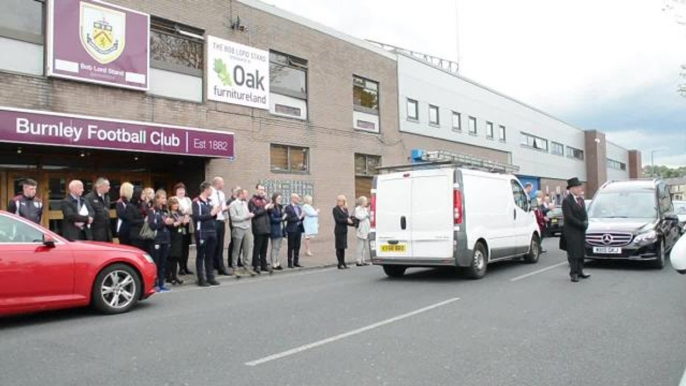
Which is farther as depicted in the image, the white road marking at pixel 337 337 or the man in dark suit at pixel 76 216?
the man in dark suit at pixel 76 216

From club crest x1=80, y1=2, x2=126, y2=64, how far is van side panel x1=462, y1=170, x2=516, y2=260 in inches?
356

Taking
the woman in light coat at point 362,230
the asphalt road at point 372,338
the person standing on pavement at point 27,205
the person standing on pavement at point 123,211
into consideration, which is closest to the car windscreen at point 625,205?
the asphalt road at point 372,338

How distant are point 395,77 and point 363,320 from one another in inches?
752

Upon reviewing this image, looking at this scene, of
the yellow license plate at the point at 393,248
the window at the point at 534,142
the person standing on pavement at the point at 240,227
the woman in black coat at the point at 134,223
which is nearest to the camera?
the woman in black coat at the point at 134,223

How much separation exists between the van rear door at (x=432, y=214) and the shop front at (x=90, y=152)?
252 inches

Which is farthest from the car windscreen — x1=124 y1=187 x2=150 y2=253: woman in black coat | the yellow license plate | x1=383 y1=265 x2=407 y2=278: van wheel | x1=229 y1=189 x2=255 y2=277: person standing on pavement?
x1=124 y1=187 x2=150 y2=253: woman in black coat

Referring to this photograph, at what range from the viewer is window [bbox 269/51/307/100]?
18.4 meters

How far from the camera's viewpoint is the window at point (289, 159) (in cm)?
1823

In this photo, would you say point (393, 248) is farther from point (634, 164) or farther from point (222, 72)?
point (634, 164)

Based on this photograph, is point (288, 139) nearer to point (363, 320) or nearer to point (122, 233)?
point (122, 233)

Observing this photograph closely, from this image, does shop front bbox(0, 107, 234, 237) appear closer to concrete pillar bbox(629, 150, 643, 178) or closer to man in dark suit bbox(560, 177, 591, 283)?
man in dark suit bbox(560, 177, 591, 283)

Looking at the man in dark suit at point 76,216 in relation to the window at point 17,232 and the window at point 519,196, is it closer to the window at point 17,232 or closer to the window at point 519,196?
the window at point 17,232

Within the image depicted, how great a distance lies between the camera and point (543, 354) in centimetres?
536

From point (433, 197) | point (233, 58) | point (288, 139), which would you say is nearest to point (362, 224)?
point (433, 197)
